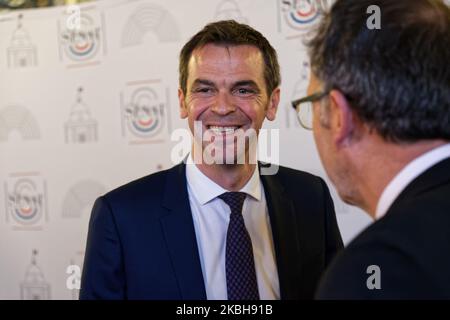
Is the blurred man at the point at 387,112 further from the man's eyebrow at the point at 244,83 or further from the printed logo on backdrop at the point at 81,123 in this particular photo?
the printed logo on backdrop at the point at 81,123

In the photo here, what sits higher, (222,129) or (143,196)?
(222,129)

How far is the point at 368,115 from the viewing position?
0.84 meters

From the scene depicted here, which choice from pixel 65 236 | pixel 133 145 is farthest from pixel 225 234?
pixel 65 236

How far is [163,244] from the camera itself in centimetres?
131

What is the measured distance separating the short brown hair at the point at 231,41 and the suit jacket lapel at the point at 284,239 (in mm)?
287

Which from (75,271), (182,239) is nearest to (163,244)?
(182,239)

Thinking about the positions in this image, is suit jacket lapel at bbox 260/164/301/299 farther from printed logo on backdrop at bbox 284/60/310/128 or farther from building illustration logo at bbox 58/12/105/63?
building illustration logo at bbox 58/12/105/63

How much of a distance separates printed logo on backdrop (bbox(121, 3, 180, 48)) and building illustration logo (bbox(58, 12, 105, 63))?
0.13 metres

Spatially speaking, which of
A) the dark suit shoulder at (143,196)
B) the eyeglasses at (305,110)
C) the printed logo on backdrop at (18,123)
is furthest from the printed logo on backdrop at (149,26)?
the eyeglasses at (305,110)

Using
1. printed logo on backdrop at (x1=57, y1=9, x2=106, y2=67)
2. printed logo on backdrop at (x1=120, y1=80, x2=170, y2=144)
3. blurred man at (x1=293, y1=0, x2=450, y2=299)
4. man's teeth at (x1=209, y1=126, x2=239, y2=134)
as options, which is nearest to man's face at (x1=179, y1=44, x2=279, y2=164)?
man's teeth at (x1=209, y1=126, x2=239, y2=134)

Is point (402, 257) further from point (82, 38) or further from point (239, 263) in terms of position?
point (82, 38)

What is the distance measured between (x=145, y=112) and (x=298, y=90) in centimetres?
66

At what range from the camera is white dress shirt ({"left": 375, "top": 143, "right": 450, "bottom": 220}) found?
31.3 inches
